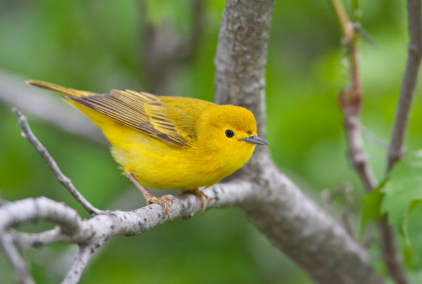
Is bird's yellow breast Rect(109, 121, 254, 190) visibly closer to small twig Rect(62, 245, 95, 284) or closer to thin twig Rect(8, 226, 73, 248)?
small twig Rect(62, 245, 95, 284)

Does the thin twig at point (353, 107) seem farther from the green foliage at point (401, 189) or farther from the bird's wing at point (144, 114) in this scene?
the bird's wing at point (144, 114)

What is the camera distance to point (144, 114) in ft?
12.9

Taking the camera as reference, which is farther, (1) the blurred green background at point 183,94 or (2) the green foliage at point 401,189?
(1) the blurred green background at point 183,94

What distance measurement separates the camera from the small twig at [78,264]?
1458 mm

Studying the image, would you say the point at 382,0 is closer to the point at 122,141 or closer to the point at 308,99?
the point at 308,99

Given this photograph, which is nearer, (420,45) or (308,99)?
(420,45)

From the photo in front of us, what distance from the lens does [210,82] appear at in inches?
206

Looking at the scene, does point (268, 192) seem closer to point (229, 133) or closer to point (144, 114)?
point (229, 133)

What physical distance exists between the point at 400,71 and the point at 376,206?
2431 mm

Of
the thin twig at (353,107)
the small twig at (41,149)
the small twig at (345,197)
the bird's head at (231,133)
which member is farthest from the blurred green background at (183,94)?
the small twig at (41,149)

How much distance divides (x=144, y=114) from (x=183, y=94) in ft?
7.50

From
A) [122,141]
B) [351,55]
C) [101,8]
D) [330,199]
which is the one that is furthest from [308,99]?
[101,8]

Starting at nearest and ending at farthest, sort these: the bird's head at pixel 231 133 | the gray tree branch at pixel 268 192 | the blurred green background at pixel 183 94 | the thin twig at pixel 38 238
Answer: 1. the thin twig at pixel 38 238
2. the gray tree branch at pixel 268 192
3. the bird's head at pixel 231 133
4. the blurred green background at pixel 183 94

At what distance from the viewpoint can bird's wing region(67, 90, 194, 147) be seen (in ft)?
12.0
